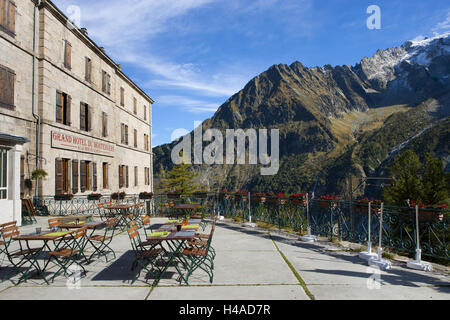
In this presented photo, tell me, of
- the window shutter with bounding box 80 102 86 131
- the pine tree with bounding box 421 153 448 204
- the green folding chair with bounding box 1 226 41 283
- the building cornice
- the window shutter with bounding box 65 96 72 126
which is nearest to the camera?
the green folding chair with bounding box 1 226 41 283

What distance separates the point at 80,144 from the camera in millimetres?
16719

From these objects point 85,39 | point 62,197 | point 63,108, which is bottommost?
point 62,197

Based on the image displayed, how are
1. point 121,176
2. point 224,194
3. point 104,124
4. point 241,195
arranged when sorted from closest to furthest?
1. point 241,195
2. point 224,194
3. point 104,124
4. point 121,176

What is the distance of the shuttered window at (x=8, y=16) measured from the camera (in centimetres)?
1173

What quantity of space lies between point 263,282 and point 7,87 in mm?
12535

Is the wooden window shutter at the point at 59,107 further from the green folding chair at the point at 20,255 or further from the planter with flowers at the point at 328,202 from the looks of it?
the planter with flowers at the point at 328,202

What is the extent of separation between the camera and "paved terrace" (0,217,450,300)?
14.0ft

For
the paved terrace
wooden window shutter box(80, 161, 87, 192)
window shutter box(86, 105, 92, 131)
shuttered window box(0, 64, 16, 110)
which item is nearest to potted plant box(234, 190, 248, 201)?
the paved terrace

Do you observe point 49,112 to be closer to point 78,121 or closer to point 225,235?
point 78,121

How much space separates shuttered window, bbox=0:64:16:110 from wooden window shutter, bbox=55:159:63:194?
10.9ft

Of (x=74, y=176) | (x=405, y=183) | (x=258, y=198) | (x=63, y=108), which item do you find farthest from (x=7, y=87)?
(x=405, y=183)

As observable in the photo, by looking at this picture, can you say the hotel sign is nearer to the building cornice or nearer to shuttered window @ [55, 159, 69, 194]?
shuttered window @ [55, 159, 69, 194]

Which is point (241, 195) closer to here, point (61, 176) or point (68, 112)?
point (61, 176)
